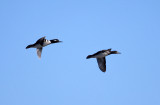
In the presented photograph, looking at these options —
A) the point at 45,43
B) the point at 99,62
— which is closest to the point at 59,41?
the point at 45,43

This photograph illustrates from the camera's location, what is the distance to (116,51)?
2808 inches

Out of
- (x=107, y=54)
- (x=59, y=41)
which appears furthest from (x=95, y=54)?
(x=59, y=41)

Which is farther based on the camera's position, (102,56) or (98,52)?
(102,56)

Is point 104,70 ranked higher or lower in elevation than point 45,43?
lower

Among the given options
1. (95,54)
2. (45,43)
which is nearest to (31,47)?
(45,43)

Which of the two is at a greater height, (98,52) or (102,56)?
(98,52)

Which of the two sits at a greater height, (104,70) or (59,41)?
(59,41)

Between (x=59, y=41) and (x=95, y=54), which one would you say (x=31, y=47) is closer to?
(x=59, y=41)

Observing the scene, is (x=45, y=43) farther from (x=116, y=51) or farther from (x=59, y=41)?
(x=116, y=51)

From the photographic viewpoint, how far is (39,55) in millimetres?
74500

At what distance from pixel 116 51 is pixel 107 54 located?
1.62 metres

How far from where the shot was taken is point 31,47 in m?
72.0

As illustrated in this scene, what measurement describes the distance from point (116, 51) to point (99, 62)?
3.60 m

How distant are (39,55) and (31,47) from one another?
3067 millimetres
